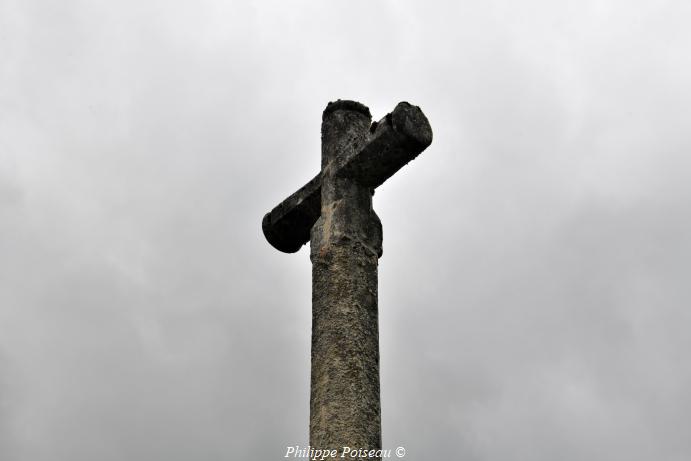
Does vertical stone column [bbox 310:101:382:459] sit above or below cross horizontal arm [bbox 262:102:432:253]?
below

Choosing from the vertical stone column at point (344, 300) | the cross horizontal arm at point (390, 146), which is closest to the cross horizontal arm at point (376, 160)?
the cross horizontal arm at point (390, 146)

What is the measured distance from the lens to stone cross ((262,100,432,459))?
6.39 m

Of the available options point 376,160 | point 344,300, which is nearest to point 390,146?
point 376,160

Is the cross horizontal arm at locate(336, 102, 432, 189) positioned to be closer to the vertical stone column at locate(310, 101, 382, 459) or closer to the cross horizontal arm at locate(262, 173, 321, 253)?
the vertical stone column at locate(310, 101, 382, 459)

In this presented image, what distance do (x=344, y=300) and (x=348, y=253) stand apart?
44cm

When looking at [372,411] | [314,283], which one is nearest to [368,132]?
[314,283]

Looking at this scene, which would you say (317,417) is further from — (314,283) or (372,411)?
(314,283)

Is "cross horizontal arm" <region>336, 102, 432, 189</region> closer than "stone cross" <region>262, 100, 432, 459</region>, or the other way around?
"stone cross" <region>262, 100, 432, 459</region>

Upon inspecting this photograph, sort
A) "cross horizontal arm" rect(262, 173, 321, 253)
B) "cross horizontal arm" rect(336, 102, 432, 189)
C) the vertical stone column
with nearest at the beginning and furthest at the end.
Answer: the vertical stone column → "cross horizontal arm" rect(336, 102, 432, 189) → "cross horizontal arm" rect(262, 173, 321, 253)

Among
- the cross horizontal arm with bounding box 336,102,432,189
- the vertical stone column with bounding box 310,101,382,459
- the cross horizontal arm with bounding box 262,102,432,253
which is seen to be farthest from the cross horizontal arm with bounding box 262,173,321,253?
the cross horizontal arm with bounding box 336,102,432,189

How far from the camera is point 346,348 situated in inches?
260

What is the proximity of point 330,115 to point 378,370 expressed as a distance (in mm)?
2513

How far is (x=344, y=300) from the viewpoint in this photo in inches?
269

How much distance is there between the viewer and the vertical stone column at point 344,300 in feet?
20.9
